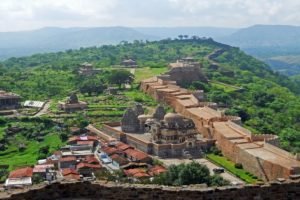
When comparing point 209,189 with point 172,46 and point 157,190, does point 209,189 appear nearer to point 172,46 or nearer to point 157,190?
point 157,190

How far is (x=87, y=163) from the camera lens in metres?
30.2

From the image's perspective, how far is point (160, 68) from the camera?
73.3 metres

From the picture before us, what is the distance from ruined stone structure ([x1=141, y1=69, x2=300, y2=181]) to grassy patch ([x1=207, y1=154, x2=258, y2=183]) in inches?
13.7

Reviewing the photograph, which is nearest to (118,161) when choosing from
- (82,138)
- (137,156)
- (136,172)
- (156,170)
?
(137,156)

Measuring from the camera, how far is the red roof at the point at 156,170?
28.4 meters

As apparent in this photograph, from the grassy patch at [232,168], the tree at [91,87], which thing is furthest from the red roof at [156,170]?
the tree at [91,87]

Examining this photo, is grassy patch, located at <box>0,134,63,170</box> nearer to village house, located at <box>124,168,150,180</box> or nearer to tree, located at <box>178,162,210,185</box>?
village house, located at <box>124,168,150,180</box>

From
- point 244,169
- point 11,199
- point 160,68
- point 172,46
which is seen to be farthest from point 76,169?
point 172,46

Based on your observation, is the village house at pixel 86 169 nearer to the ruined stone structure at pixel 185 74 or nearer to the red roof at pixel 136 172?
the red roof at pixel 136 172

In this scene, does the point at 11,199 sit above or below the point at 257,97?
above

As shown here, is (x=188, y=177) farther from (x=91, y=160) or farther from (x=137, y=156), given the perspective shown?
(x=91, y=160)

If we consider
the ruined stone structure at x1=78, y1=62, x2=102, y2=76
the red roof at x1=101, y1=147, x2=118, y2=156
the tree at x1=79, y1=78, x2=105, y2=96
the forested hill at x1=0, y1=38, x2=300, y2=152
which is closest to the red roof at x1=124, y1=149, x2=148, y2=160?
the red roof at x1=101, y1=147, x2=118, y2=156

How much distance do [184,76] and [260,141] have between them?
30446 millimetres

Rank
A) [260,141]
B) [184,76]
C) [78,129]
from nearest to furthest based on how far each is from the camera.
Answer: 1. [260,141]
2. [78,129]
3. [184,76]
